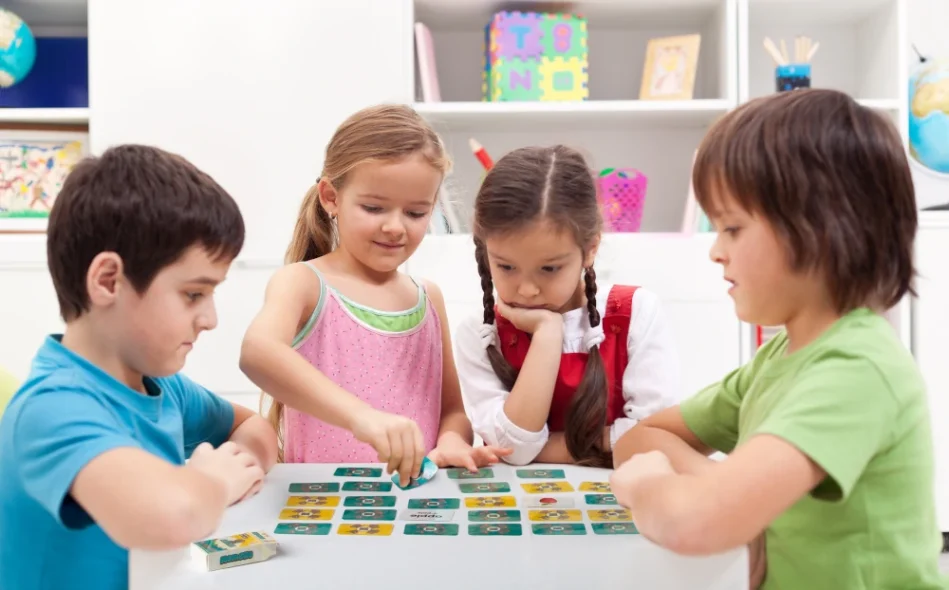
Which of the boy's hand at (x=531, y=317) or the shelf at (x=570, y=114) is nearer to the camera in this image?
the boy's hand at (x=531, y=317)

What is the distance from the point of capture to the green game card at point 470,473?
3.05ft

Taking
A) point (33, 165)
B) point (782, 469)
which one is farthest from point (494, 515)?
point (33, 165)

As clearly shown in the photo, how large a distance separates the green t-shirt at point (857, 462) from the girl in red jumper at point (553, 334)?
1.17 ft

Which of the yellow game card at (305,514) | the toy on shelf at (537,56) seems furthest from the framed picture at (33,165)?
the yellow game card at (305,514)

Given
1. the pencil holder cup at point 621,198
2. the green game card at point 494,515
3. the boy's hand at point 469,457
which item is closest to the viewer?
the green game card at point 494,515

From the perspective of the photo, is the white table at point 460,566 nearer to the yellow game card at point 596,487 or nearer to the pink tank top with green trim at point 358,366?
the yellow game card at point 596,487

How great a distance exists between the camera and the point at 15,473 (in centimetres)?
81

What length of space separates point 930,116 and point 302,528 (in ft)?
8.01

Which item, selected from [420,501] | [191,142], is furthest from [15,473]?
[191,142]

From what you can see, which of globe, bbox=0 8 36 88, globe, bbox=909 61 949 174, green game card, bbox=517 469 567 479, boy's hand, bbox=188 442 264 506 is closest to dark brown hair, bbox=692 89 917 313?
green game card, bbox=517 469 567 479

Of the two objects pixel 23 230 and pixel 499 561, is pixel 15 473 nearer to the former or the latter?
pixel 499 561

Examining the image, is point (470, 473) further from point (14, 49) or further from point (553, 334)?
point (14, 49)

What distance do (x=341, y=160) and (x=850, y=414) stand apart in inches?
31.9

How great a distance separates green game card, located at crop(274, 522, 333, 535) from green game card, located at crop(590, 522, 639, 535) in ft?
0.76
